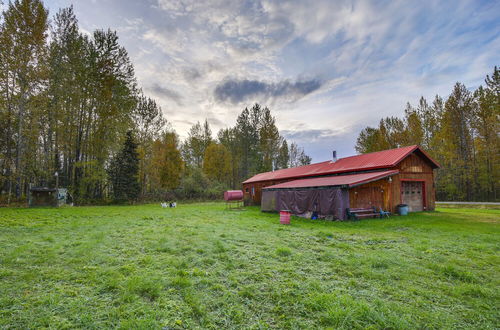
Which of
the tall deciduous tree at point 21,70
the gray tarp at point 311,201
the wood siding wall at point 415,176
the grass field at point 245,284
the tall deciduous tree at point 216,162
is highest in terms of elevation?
the tall deciduous tree at point 21,70

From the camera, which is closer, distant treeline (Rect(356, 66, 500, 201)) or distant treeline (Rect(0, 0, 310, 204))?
distant treeline (Rect(0, 0, 310, 204))

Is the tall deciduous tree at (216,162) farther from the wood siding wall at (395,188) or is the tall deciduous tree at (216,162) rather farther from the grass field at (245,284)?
the grass field at (245,284)

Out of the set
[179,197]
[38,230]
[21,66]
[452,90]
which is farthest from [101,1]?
Answer: [452,90]

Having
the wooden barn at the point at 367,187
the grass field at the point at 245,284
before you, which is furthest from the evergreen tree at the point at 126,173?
the grass field at the point at 245,284

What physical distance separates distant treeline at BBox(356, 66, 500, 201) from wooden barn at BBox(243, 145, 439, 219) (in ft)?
49.2

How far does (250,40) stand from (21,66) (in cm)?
1665

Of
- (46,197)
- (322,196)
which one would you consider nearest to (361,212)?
(322,196)

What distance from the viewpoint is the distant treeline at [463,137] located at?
24.1 metres

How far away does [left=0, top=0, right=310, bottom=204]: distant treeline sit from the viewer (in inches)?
658

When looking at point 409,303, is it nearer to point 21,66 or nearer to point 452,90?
point 21,66

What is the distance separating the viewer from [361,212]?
12.5 metres

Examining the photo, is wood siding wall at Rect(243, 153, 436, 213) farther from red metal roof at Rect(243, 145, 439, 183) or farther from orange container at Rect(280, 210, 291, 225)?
orange container at Rect(280, 210, 291, 225)

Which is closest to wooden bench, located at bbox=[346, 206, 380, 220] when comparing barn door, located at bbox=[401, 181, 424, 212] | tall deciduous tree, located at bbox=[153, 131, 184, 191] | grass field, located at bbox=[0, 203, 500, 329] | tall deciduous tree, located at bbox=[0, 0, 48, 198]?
barn door, located at bbox=[401, 181, 424, 212]

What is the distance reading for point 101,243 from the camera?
6.25 meters
